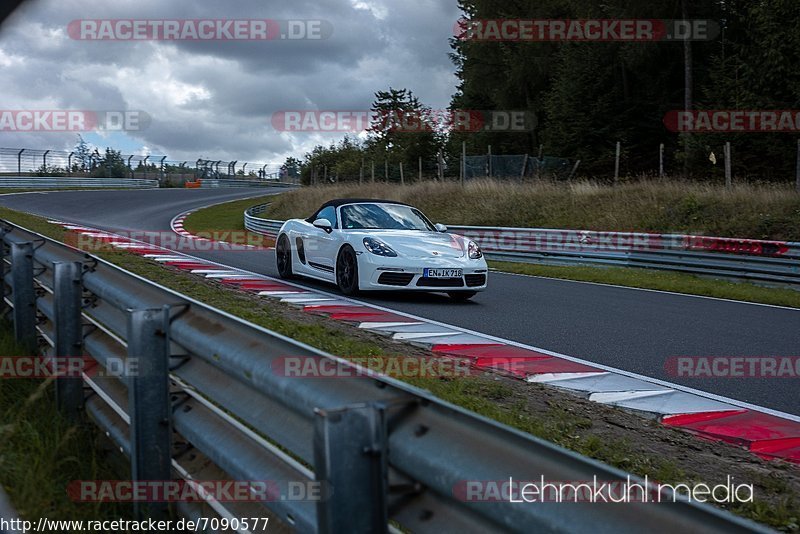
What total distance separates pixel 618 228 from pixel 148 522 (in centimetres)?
1990

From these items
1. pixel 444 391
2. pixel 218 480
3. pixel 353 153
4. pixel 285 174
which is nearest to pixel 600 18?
pixel 353 153

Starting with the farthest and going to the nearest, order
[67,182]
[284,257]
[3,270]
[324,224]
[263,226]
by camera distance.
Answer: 1. [67,182]
2. [263,226]
3. [284,257]
4. [324,224]
5. [3,270]

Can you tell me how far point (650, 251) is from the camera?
53.9 ft

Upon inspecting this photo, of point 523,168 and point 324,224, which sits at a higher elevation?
point 523,168

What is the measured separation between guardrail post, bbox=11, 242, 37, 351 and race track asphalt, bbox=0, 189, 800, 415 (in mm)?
4272

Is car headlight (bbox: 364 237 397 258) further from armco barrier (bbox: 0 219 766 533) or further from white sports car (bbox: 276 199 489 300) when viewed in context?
→ armco barrier (bbox: 0 219 766 533)

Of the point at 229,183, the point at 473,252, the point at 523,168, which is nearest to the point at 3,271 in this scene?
the point at 473,252

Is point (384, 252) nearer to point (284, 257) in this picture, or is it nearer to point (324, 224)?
point (324, 224)

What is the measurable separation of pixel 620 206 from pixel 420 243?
1339cm

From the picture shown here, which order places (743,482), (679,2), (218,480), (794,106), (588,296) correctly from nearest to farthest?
1. (218,480)
2. (743,482)
3. (588,296)
4. (794,106)
5. (679,2)

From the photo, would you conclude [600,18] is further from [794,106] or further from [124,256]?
[124,256]

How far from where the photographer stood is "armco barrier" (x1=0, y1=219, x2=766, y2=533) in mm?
1503

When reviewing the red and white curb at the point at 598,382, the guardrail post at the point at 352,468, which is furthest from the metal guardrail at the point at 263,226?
the guardrail post at the point at 352,468

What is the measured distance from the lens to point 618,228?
21.5m
